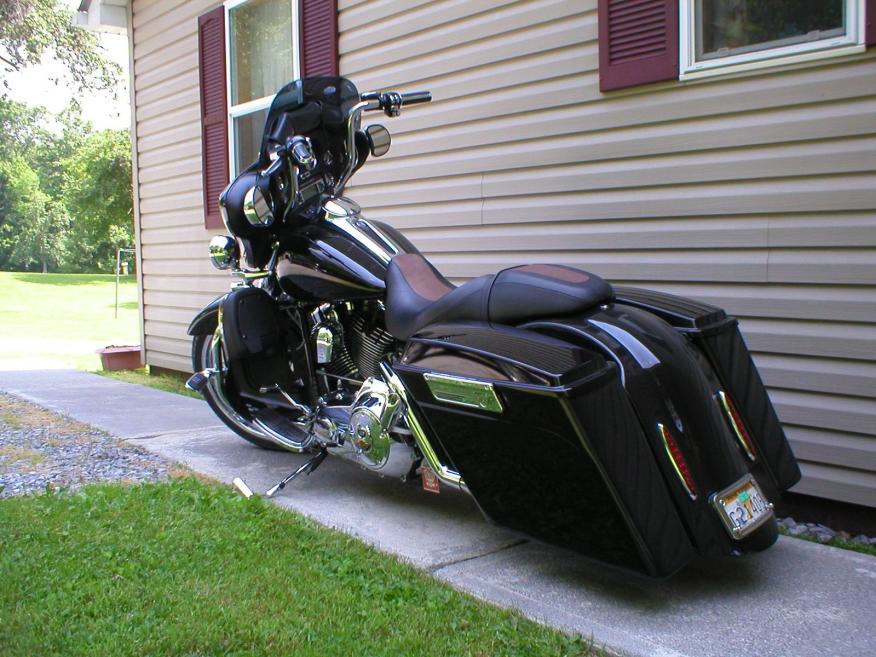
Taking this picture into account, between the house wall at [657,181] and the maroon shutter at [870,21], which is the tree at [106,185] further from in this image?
the maroon shutter at [870,21]

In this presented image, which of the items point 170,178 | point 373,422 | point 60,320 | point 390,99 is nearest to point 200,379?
point 373,422

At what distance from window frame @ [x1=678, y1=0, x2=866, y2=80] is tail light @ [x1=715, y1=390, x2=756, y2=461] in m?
1.34

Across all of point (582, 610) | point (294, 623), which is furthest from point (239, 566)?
point (582, 610)

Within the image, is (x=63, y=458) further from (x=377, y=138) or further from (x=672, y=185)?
(x=672, y=185)

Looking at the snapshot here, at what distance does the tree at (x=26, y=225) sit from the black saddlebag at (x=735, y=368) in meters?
49.2

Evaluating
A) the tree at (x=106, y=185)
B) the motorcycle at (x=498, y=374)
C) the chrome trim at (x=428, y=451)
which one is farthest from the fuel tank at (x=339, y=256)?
the tree at (x=106, y=185)

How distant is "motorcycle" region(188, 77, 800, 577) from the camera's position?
2199mm

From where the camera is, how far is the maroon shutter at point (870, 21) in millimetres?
2855

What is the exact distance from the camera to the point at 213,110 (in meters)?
6.48

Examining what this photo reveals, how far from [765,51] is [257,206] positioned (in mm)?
2046

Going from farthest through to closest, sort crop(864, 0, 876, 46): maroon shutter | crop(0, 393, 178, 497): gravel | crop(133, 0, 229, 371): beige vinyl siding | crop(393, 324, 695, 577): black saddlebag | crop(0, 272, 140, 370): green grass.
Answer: crop(0, 272, 140, 370): green grass
crop(133, 0, 229, 371): beige vinyl siding
crop(0, 393, 178, 497): gravel
crop(864, 0, 876, 46): maroon shutter
crop(393, 324, 695, 577): black saddlebag

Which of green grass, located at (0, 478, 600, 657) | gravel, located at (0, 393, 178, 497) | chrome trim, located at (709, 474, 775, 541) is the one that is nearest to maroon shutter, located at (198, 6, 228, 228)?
gravel, located at (0, 393, 178, 497)

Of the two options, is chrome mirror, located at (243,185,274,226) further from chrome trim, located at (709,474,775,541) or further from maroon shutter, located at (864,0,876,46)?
maroon shutter, located at (864,0,876,46)

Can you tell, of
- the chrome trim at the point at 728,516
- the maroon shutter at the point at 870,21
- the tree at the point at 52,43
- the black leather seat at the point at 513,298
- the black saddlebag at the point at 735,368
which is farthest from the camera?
the tree at the point at 52,43
